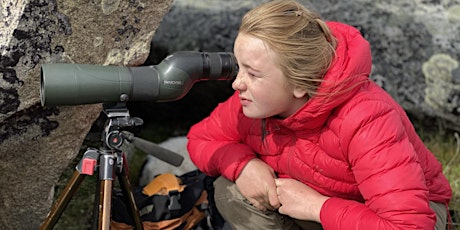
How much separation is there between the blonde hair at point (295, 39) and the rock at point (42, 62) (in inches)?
26.2

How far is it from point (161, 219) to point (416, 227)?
1413mm

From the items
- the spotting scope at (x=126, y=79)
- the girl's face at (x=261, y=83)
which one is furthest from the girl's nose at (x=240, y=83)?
the spotting scope at (x=126, y=79)

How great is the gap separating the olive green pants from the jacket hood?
2.05ft

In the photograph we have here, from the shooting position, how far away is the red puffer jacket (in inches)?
116

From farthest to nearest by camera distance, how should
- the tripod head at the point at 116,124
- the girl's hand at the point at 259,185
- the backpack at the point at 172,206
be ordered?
the backpack at the point at 172,206, the girl's hand at the point at 259,185, the tripod head at the point at 116,124

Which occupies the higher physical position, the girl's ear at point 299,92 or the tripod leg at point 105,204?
the girl's ear at point 299,92

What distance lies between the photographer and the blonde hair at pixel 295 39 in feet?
9.74

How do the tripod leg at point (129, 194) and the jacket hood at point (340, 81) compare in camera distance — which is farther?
the tripod leg at point (129, 194)

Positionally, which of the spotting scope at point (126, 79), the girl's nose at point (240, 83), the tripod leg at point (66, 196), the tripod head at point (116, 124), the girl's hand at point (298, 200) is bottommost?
the girl's hand at point (298, 200)

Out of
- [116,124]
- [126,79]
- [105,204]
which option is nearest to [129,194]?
[105,204]

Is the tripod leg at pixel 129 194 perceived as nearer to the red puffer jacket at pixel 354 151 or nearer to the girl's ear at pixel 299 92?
the red puffer jacket at pixel 354 151

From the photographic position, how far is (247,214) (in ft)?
11.8

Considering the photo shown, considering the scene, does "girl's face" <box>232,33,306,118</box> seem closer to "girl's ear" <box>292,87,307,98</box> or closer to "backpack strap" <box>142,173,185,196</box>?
"girl's ear" <box>292,87,307,98</box>

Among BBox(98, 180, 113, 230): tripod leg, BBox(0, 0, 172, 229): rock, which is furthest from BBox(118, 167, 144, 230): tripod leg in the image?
BBox(0, 0, 172, 229): rock
